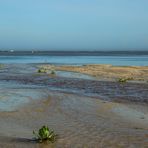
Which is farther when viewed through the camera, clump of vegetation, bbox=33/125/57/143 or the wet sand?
the wet sand

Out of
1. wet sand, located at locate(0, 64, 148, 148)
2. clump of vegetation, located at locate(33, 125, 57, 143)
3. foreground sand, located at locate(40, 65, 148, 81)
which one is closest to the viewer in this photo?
clump of vegetation, located at locate(33, 125, 57, 143)

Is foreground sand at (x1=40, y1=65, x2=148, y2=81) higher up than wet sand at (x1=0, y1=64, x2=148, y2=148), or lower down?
lower down

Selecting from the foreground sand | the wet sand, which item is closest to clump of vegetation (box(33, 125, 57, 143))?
the wet sand

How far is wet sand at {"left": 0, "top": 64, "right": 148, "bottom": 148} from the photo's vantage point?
33.1 ft

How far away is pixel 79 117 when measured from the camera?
43.8 ft

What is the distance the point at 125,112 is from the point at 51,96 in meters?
5.36

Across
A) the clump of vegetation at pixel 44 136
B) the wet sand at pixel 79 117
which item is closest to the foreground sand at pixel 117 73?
the wet sand at pixel 79 117

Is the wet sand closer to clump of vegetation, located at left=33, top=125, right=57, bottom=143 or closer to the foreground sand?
clump of vegetation, located at left=33, top=125, right=57, bottom=143

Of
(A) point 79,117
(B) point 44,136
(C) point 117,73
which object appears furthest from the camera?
(C) point 117,73

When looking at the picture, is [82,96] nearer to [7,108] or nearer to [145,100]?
[145,100]

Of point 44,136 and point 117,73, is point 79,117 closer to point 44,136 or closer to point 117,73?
point 44,136

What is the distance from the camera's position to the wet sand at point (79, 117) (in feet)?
33.1

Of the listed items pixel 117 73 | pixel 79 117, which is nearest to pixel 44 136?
pixel 79 117

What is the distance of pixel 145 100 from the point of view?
1783cm
